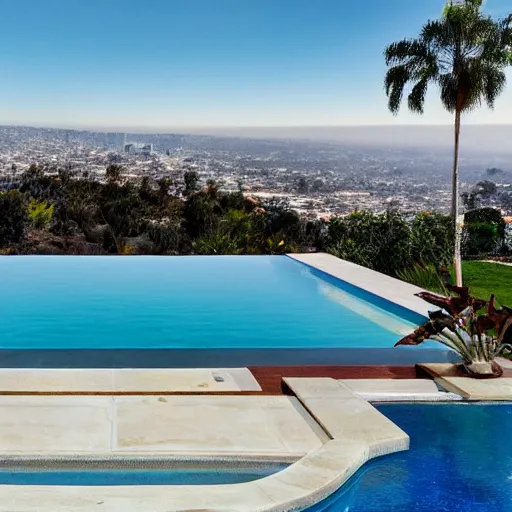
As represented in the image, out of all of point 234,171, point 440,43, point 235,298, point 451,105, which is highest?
point 440,43

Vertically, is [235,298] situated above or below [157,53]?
below

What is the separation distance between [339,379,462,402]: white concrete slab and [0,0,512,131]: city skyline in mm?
12151

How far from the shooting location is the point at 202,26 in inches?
688

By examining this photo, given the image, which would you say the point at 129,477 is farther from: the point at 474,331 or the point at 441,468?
the point at 474,331

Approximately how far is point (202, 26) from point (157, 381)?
14.3 meters

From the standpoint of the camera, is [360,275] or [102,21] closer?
[360,275]

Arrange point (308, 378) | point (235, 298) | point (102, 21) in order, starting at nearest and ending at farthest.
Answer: point (308, 378) → point (235, 298) → point (102, 21)

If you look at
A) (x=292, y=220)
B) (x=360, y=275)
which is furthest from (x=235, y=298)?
(x=292, y=220)

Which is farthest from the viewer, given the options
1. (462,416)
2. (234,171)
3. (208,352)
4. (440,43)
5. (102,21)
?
(234,171)

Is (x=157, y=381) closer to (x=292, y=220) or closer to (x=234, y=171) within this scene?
(x=292, y=220)

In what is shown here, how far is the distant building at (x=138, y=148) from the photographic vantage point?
1912 centimetres

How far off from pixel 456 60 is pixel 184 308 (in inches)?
291

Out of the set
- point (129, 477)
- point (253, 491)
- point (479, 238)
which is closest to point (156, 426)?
point (129, 477)

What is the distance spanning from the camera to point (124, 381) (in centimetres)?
447
